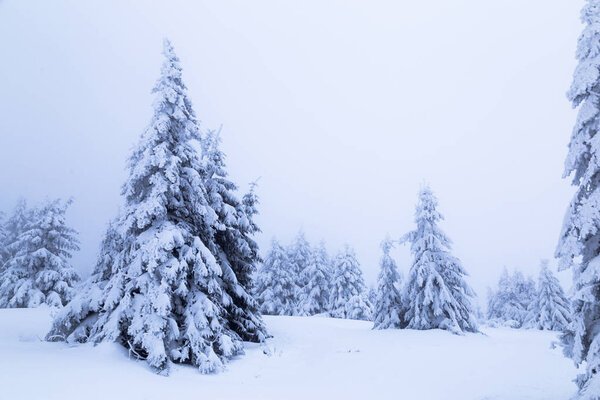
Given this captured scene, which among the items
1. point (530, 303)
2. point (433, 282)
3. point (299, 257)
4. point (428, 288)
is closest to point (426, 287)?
point (428, 288)

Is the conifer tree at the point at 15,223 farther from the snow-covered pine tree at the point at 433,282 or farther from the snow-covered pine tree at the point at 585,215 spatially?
the snow-covered pine tree at the point at 585,215

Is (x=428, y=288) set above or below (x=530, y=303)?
above

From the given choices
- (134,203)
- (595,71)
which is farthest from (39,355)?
(595,71)

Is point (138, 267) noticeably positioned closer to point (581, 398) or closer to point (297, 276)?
point (581, 398)

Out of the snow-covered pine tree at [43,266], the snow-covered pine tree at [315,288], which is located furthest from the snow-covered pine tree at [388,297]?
the snow-covered pine tree at [43,266]

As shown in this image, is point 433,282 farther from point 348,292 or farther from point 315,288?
point 315,288

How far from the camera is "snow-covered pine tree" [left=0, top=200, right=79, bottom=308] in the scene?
2706cm

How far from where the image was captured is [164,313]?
436 inches

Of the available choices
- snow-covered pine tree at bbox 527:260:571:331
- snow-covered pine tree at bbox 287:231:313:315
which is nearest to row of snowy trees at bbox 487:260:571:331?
snow-covered pine tree at bbox 527:260:571:331

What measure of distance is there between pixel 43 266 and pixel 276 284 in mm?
24070

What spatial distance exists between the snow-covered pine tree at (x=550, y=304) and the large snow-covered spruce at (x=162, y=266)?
41688 mm

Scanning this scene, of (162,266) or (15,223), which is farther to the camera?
(15,223)

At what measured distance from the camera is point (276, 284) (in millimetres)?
43625

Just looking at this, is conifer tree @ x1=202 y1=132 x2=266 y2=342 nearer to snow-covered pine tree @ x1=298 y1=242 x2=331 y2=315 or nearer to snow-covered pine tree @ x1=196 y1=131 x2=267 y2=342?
snow-covered pine tree @ x1=196 y1=131 x2=267 y2=342
